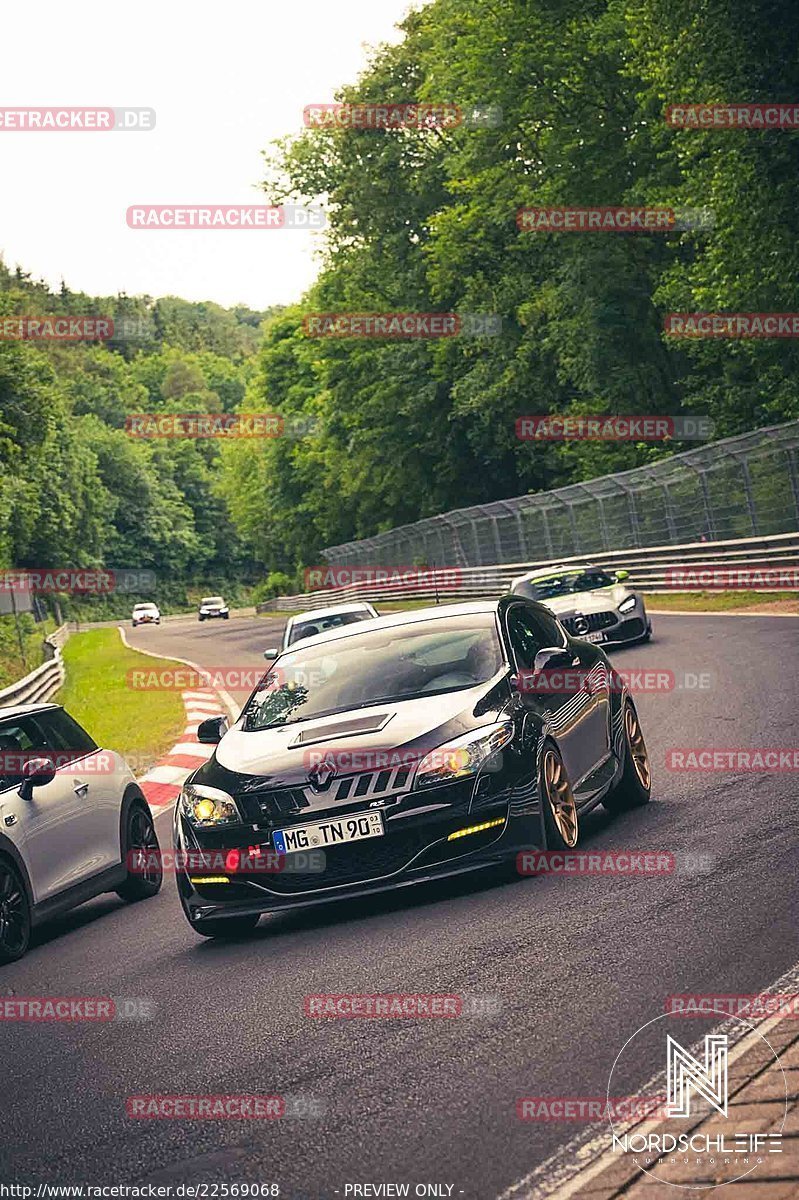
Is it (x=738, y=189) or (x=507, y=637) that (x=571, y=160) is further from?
(x=507, y=637)

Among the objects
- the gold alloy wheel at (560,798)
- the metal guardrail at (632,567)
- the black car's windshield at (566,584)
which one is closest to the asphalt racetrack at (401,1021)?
the gold alloy wheel at (560,798)

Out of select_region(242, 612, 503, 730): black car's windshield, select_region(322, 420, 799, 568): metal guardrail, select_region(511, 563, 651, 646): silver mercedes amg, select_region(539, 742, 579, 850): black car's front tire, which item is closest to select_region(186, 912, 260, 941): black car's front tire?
select_region(242, 612, 503, 730): black car's windshield

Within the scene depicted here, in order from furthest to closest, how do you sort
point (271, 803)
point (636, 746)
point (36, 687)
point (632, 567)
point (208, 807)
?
point (632, 567) < point (36, 687) < point (636, 746) < point (208, 807) < point (271, 803)

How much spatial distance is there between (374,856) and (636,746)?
313cm

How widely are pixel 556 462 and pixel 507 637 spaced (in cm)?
4704

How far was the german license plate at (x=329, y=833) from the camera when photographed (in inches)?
324

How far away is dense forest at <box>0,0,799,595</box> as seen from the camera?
Answer: 3469cm

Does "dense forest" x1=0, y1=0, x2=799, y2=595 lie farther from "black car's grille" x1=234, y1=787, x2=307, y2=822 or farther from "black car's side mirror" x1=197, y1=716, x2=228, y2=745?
"black car's grille" x1=234, y1=787, x2=307, y2=822

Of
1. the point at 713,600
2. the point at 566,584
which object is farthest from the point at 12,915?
the point at 713,600

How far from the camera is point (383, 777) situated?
27.2 feet

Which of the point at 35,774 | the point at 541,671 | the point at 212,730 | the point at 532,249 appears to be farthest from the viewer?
the point at 532,249

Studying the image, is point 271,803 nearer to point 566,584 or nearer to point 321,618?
point 321,618

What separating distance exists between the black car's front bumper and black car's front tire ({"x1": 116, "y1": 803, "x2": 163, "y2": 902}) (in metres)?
2.77

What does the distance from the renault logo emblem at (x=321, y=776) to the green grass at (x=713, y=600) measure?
21.0 meters
